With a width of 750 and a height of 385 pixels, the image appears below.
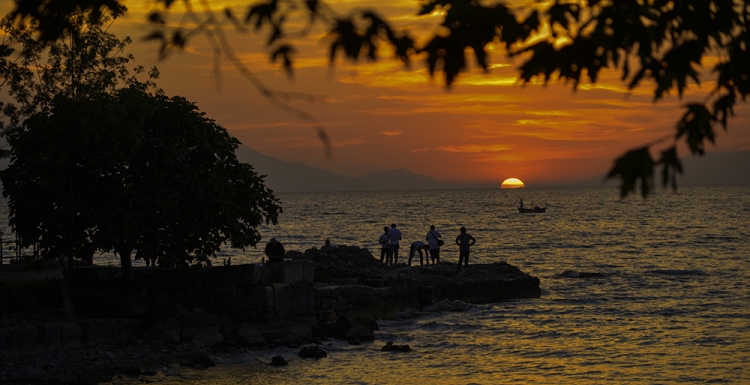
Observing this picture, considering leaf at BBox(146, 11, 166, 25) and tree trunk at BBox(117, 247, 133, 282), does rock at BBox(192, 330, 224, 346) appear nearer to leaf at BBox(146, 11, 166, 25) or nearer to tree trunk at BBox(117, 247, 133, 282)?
tree trunk at BBox(117, 247, 133, 282)

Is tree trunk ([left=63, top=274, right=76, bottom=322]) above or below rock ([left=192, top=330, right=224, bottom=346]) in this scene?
above

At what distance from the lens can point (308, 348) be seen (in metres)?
20.4

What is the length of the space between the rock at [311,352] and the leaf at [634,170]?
15950 millimetres

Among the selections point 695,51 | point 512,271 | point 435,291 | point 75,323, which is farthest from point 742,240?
point 695,51

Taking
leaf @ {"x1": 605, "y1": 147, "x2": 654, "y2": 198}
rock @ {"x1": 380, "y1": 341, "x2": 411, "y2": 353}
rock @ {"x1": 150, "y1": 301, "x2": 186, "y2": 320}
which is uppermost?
leaf @ {"x1": 605, "y1": 147, "x2": 654, "y2": 198}

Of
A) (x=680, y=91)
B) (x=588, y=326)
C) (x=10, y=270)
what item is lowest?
(x=588, y=326)

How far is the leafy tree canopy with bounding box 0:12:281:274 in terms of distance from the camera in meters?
19.5

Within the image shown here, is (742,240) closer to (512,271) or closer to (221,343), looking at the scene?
(512,271)

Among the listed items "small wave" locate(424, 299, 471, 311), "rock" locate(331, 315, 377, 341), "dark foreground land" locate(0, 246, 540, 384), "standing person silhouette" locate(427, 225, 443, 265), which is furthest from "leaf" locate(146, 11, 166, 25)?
"standing person silhouette" locate(427, 225, 443, 265)

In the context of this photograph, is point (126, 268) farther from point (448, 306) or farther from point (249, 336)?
point (448, 306)

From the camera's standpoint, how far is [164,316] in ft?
67.4

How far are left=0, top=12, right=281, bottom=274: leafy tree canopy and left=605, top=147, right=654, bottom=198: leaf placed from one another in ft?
52.0

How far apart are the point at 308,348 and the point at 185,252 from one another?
3709mm

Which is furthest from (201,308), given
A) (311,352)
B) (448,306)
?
(448,306)
